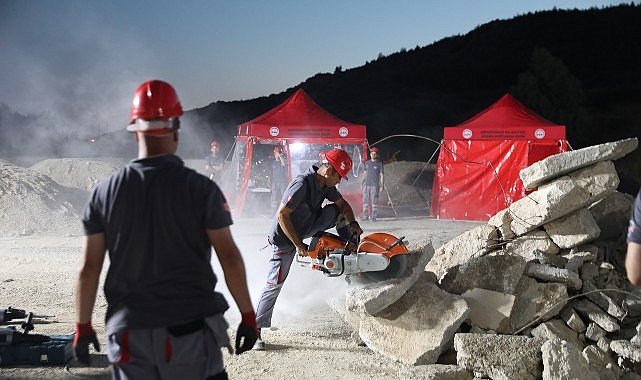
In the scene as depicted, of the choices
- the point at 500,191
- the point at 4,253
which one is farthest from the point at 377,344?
the point at 500,191

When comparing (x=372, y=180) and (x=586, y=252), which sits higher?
(x=372, y=180)

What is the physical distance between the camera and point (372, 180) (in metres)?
15.4

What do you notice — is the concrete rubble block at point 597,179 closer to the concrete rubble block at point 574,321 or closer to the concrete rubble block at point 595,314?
the concrete rubble block at point 595,314

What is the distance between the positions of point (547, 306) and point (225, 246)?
4097 millimetres

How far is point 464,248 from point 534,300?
154 cm

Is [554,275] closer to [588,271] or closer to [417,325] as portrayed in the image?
[588,271]

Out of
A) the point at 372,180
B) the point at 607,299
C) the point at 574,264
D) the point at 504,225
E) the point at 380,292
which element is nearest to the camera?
the point at 380,292

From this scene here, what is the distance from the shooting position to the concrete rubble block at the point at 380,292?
18.1 ft

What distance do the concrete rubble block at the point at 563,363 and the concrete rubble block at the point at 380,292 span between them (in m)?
1.24

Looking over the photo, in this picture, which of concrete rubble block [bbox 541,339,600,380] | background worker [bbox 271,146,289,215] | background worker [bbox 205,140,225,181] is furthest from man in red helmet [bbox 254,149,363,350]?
background worker [bbox 271,146,289,215]

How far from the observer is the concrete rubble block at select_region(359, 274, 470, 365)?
17.6ft

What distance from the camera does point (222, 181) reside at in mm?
16766

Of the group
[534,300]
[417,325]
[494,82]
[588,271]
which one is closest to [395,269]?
[417,325]

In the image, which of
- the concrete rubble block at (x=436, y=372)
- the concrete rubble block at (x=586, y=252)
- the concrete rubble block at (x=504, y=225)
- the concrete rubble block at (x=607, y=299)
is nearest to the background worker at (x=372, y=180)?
the concrete rubble block at (x=504, y=225)
